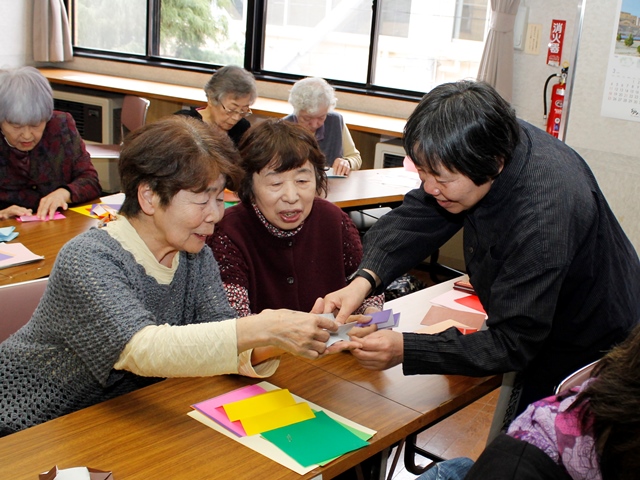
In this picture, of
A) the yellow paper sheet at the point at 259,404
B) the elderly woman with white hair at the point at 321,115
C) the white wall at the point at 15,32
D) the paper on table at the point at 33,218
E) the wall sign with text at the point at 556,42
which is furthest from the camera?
the white wall at the point at 15,32

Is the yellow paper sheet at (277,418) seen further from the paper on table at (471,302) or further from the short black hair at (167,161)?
the paper on table at (471,302)

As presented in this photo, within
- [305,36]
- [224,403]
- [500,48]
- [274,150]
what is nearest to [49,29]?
[305,36]

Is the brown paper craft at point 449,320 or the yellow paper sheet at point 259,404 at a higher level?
the yellow paper sheet at point 259,404

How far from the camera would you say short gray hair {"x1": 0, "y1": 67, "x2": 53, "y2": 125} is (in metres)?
3.51

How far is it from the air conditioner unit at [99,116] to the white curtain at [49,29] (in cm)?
62

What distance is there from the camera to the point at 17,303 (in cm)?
217

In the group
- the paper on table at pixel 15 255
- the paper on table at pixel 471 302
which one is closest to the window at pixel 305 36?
the paper on table at pixel 471 302

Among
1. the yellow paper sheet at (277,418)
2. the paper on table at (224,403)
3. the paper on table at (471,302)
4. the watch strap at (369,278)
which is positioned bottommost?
the paper on table at (471,302)

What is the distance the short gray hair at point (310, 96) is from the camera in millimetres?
5055

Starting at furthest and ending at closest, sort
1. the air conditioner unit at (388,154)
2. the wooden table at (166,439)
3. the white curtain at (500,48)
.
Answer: the air conditioner unit at (388,154) → the white curtain at (500,48) → the wooden table at (166,439)

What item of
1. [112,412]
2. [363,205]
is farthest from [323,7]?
[112,412]

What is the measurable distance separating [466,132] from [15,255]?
6.65ft

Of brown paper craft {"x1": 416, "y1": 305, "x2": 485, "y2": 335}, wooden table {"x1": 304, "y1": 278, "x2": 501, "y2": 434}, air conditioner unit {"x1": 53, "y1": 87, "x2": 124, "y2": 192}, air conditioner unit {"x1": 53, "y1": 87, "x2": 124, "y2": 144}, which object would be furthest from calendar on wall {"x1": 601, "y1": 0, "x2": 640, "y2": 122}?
air conditioner unit {"x1": 53, "y1": 87, "x2": 124, "y2": 144}

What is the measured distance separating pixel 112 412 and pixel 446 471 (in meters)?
0.82
